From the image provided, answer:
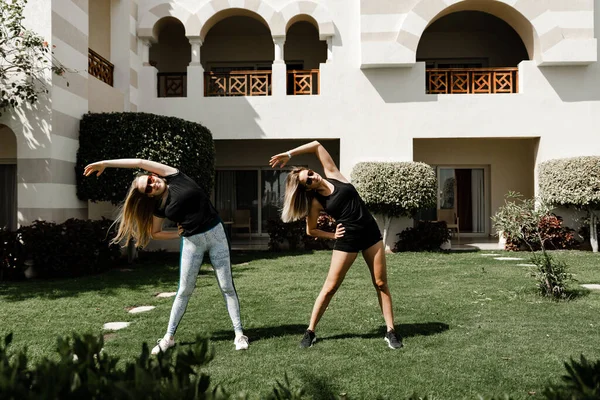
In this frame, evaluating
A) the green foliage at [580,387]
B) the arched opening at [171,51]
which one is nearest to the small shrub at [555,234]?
the arched opening at [171,51]

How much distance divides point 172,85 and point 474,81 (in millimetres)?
8470

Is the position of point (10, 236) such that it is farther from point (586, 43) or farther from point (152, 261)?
point (586, 43)

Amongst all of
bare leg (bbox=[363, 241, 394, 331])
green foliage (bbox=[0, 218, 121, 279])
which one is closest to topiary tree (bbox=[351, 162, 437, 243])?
green foliage (bbox=[0, 218, 121, 279])

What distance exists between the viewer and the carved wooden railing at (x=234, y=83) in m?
13.5

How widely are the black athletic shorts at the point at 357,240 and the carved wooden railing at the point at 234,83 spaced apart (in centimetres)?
951

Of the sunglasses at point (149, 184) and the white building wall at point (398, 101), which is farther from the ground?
the white building wall at point (398, 101)

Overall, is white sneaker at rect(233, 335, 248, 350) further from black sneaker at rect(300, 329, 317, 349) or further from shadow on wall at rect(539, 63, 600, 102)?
shadow on wall at rect(539, 63, 600, 102)

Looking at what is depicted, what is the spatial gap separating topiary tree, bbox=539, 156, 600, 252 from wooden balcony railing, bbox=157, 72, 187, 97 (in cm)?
1015

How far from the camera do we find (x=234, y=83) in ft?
44.4

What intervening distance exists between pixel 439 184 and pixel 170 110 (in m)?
8.64

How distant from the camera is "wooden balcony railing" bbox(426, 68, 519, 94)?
43.0 ft

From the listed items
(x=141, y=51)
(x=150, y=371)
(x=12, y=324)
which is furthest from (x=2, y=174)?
(x=150, y=371)

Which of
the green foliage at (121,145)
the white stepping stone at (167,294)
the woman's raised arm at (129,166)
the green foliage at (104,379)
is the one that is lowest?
the white stepping stone at (167,294)

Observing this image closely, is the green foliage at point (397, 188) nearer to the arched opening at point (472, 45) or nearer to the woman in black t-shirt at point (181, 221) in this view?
the arched opening at point (472, 45)
